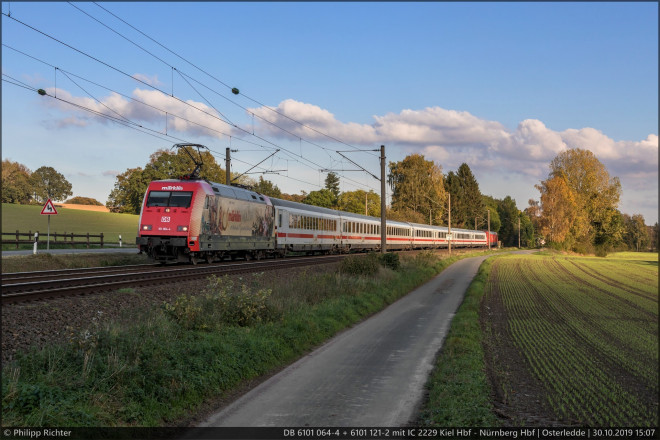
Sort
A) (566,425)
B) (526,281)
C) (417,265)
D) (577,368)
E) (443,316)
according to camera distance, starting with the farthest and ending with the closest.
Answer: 1. (417,265)
2. (526,281)
3. (443,316)
4. (577,368)
5. (566,425)

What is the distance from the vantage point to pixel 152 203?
24.6 m

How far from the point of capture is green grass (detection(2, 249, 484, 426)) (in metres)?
6.60

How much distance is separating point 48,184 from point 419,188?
62.6 metres

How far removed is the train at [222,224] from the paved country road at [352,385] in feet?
38.9

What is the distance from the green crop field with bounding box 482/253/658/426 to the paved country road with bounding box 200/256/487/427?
5.01ft

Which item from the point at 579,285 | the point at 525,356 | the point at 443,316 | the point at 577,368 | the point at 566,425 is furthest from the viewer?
the point at 579,285

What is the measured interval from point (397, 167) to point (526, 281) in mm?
72990

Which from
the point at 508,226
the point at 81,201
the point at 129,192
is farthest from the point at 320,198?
the point at 508,226

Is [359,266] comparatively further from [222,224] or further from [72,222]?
[72,222]

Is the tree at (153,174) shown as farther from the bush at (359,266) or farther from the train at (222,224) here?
the bush at (359,266)

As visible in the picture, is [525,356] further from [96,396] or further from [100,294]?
[100,294]

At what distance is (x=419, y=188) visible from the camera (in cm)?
9869

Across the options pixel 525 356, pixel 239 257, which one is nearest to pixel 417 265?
pixel 239 257

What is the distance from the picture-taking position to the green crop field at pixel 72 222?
58281 millimetres
